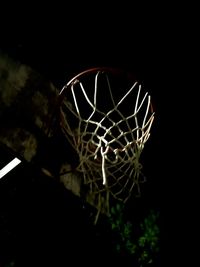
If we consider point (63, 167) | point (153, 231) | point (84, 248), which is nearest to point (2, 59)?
point (63, 167)

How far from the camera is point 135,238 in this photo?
412 centimetres

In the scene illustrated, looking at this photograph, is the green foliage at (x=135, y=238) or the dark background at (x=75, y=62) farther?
the green foliage at (x=135, y=238)

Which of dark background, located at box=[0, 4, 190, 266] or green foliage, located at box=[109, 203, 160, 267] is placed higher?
dark background, located at box=[0, 4, 190, 266]

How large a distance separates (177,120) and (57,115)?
2.46 meters

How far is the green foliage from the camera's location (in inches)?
159

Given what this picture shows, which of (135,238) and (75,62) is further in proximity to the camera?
(135,238)

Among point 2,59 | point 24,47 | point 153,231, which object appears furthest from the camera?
point 153,231

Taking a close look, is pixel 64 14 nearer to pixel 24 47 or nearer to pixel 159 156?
pixel 24 47

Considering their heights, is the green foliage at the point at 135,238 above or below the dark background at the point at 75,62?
below

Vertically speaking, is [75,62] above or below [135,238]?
above

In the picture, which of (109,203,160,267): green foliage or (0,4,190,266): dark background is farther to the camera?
(109,203,160,267): green foliage

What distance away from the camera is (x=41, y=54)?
3.70m

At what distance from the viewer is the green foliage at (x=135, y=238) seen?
13.3 feet

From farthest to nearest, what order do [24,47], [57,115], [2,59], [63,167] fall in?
[24,47] → [63,167] → [57,115] → [2,59]
